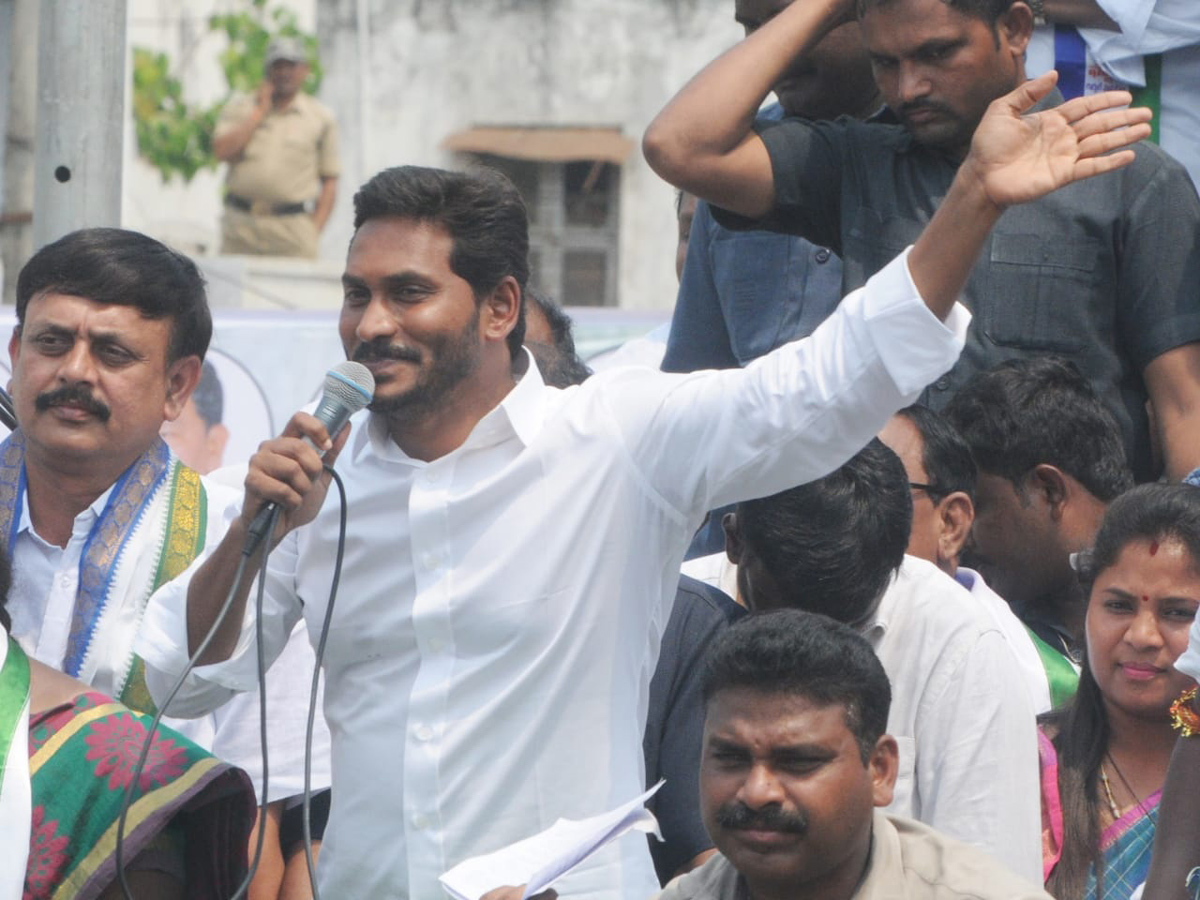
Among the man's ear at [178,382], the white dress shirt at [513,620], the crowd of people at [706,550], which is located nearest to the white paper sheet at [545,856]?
the crowd of people at [706,550]

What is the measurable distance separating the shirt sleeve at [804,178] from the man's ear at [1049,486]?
632 mm

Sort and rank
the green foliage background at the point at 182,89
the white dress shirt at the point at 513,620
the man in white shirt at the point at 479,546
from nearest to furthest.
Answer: the man in white shirt at the point at 479,546 → the white dress shirt at the point at 513,620 → the green foliage background at the point at 182,89

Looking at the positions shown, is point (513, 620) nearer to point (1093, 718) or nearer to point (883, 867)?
point (883, 867)

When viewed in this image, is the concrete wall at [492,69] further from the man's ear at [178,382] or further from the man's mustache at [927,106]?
the man's mustache at [927,106]

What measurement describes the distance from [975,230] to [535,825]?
114 cm

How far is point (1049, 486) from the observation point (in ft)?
15.8

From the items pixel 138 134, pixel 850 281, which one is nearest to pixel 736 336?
pixel 850 281

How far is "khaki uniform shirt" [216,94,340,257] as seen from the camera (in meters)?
13.9

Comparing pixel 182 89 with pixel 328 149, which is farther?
pixel 182 89

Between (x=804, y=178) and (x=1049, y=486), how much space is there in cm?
83

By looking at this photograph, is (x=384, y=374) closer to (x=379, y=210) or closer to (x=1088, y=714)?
(x=379, y=210)

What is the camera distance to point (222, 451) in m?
6.29

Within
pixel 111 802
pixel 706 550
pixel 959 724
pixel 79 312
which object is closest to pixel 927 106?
pixel 706 550

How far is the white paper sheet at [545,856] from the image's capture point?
3.18 metres
